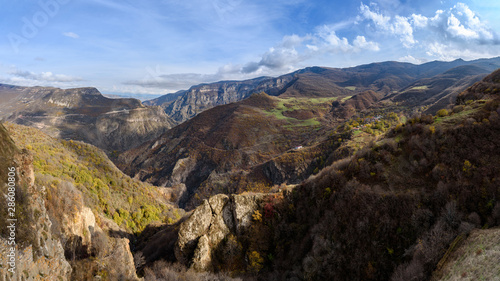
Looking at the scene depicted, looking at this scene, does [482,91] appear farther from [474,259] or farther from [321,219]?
[474,259]

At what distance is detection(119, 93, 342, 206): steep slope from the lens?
3418 inches

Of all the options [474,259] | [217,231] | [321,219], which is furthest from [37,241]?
[321,219]

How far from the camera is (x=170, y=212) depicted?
6025 cm

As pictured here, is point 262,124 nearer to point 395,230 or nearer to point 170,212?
point 170,212

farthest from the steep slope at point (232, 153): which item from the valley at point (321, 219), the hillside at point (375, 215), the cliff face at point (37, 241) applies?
the cliff face at point (37, 241)

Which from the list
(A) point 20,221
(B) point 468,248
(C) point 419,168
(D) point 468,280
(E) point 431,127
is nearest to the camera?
(A) point 20,221

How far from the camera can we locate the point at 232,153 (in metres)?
118

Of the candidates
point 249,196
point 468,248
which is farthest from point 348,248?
point 249,196

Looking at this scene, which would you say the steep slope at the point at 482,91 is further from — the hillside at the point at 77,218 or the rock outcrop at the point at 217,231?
the hillside at the point at 77,218

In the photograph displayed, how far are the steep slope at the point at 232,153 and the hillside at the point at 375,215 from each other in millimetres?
51143

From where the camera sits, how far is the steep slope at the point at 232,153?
285 ft

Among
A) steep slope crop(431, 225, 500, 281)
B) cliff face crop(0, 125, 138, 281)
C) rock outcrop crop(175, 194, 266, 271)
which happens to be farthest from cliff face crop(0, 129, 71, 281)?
steep slope crop(431, 225, 500, 281)

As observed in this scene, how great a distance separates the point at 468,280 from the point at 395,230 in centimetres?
824

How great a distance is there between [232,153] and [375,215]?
99.9m
